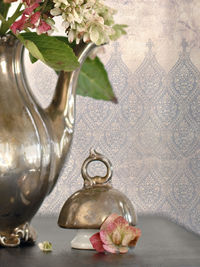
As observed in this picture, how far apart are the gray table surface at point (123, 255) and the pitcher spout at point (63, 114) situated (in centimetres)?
11

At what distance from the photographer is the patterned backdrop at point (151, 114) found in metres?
1.51

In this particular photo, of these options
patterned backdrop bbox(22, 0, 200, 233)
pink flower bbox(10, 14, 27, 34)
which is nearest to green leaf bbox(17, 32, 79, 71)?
pink flower bbox(10, 14, 27, 34)

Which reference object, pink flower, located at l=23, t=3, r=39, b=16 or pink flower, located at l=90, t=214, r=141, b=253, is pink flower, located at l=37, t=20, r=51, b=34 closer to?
pink flower, located at l=23, t=3, r=39, b=16

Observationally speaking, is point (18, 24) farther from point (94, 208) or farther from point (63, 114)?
point (94, 208)

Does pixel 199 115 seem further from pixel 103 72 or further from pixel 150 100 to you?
pixel 103 72

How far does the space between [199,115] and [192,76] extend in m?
0.13

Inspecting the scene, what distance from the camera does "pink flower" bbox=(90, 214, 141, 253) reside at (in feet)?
1.94

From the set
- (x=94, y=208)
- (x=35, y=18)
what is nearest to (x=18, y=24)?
(x=35, y=18)

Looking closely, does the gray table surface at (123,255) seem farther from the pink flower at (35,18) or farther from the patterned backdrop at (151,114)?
the patterned backdrop at (151,114)

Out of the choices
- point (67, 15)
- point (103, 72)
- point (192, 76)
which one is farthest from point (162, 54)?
point (67, 15)

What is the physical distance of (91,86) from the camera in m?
0.84

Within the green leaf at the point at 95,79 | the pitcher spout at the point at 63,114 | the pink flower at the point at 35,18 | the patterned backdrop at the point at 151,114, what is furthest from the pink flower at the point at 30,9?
the patterned backdrop at the point at 151,114

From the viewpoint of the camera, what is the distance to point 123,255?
60 centimetres

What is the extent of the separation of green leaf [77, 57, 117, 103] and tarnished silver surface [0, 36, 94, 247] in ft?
0.45
